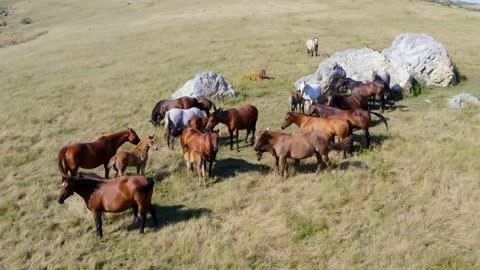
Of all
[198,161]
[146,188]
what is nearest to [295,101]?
[198,161]

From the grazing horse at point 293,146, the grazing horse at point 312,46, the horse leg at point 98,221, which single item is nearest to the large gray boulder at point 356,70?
the grazing horse at point 312,46

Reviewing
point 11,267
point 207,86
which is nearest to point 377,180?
point 11,267

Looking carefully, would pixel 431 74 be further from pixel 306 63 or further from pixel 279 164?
pixel 279 164

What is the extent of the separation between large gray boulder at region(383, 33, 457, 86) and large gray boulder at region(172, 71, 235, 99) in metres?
9.36

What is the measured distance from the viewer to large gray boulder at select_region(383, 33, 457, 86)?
23436 millimetres

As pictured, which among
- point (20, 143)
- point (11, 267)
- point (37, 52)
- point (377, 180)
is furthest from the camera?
point (37, 52)

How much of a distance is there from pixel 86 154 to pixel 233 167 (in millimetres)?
4461

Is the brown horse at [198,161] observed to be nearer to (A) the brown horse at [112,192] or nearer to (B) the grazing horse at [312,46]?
(A) the brown horse at [112,192]

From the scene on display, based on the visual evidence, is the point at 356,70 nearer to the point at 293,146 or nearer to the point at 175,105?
the point at 175,105

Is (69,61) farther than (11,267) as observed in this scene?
Yes

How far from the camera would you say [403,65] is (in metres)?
23.9

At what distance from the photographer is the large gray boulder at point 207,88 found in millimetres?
21922

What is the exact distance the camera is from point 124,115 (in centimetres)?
2086

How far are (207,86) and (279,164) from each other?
10586 mm
